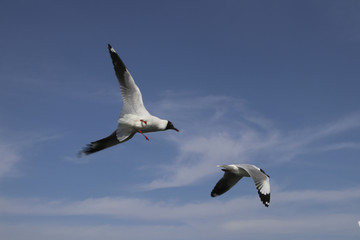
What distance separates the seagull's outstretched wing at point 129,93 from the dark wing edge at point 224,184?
22.8 feet

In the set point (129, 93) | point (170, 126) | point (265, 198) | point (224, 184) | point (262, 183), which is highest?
point (129, 93)

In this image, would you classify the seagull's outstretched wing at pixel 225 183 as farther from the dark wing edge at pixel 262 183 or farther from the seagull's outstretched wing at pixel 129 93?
the seagull's outstretched wing at pixel 129 93

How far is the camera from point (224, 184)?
18828 mm

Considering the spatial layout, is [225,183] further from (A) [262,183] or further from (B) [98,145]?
(B) [98,145]

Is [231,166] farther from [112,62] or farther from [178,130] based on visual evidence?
[112,62]

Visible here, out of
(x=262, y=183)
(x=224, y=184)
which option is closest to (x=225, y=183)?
(x=224, y=184)

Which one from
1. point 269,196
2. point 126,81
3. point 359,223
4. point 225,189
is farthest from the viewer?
point 225,189

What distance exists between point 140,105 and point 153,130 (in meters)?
1.20

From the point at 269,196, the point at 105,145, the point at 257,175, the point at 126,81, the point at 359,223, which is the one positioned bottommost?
the point at 359,223

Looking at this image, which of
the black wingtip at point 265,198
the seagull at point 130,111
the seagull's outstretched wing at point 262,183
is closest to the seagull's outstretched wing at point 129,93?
the seagull at point 130,111

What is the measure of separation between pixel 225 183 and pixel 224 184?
0.09 metres

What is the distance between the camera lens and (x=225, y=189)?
1886 centimetres

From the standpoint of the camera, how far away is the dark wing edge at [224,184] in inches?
735

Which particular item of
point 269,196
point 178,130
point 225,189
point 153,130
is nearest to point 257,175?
point 269,196
